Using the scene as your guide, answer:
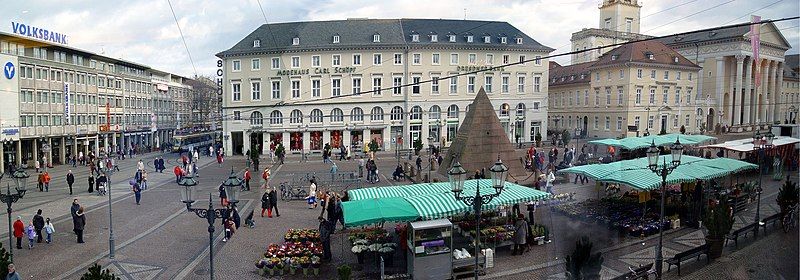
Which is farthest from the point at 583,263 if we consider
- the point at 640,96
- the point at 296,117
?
the point at 296,117

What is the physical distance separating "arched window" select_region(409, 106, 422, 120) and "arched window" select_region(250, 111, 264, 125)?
10789 millimetres

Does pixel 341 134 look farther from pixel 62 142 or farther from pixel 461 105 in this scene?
pixel 62 142

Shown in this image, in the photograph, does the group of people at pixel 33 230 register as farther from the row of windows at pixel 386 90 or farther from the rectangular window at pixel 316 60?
the rectangular window at pixel 316 60

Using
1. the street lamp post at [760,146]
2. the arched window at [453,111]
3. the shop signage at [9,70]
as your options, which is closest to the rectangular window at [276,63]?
the arched window at [453,111]

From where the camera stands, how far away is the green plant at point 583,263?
8188 mm

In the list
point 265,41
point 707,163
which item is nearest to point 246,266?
point 707,163

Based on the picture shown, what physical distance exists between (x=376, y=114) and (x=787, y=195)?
31210 millimetres

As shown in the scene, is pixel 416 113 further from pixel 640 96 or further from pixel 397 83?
pixel 640 96

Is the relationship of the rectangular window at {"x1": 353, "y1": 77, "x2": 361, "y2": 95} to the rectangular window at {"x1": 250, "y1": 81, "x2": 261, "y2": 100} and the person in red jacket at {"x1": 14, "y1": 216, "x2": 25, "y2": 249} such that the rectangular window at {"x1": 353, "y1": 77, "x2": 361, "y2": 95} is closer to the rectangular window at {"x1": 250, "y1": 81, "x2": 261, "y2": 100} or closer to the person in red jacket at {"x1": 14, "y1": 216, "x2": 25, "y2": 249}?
the rectangular window at {"x1": 250, "y1": 81, "x2": 261, "y2": 100}

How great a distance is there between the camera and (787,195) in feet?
26.6

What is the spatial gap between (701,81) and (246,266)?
445 inches

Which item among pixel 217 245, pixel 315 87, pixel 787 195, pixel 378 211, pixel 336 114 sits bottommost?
pixel 217 245

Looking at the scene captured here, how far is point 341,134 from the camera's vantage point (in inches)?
1528

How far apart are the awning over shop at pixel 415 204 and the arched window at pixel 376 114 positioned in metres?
24.9
